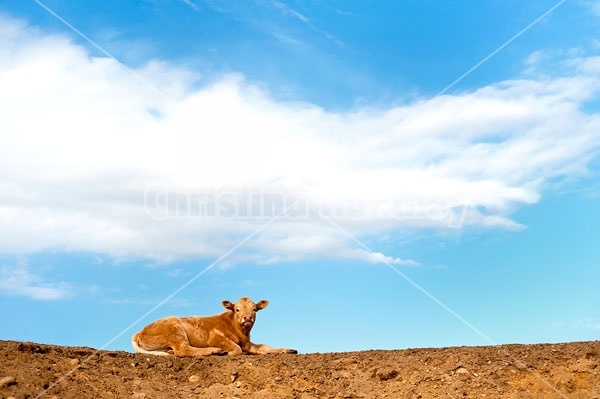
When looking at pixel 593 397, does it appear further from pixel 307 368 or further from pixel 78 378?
pixel 78 378

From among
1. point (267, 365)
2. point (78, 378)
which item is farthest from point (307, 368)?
point (78, 378)

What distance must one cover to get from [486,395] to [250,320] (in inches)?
287

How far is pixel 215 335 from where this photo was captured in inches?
725

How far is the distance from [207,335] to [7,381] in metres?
6.23

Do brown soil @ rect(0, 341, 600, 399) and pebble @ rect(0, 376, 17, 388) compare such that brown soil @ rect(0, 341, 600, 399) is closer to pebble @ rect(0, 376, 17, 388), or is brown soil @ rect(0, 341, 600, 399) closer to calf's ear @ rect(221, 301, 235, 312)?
pebble @ rect(0, 376, 17, 388)

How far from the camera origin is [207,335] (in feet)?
60.4

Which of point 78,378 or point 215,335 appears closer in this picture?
point 78,378

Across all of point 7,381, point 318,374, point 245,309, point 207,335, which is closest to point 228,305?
point 245,309

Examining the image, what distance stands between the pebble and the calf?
4668 millimetres

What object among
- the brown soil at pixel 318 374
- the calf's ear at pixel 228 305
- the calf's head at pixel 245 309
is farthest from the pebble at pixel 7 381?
the calf's ear at pixel 228 305

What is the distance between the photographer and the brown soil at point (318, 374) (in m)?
13.2

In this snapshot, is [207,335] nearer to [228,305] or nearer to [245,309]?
[228,305]

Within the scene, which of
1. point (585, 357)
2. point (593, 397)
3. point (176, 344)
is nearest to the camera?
point (593, 397)

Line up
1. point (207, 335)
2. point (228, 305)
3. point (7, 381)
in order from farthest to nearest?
point (228, 305)
point (207, 335)
point (7, 381)
